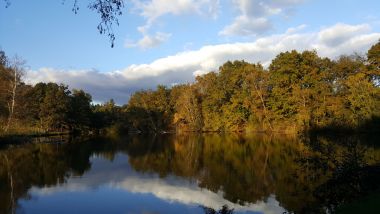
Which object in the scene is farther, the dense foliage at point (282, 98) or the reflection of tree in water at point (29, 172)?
the dense foliage at point (282, 98)

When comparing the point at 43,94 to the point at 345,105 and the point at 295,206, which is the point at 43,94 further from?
the point at 295,206

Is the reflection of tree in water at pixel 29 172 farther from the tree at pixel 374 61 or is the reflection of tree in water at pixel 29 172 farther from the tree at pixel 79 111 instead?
the tree at pixel 79 111

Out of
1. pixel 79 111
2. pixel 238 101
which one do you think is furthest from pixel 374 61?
pixel 79 111

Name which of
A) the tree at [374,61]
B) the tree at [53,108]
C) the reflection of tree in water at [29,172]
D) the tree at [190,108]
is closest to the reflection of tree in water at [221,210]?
the reflection of tree in water at [29,172]

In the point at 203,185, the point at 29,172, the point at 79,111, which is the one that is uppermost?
the point at 79,111

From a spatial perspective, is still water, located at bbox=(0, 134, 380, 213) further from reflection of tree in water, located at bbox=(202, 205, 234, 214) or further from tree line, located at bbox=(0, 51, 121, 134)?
tree line, located at bbox=(0, 51, 121, 134)

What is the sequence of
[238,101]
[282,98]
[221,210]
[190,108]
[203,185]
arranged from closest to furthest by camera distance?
[221,210]
[203,185]
[282,98]
[238,101]
[190,108]

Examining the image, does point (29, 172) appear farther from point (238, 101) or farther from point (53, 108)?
point (238, 101)

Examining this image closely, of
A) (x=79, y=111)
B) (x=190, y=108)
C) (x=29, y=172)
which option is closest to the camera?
(x=29, y=172)

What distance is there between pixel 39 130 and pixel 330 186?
Answer: 206ft

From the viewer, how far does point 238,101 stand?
3063 inches

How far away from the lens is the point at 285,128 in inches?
2685

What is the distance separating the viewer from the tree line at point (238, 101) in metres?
52.5

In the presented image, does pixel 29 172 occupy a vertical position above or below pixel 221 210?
above
